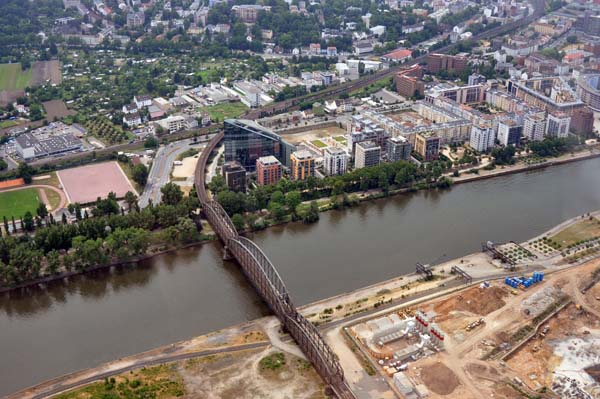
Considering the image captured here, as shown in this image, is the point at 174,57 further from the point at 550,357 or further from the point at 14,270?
the point at 550,357

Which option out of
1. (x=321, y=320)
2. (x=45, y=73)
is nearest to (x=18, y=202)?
(x=321, y=320)

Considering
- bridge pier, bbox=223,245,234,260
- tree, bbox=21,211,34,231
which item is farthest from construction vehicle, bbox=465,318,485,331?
tree, bbox=21,211,34,231

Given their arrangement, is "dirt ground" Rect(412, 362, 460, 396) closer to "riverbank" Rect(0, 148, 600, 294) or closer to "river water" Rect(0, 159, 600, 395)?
"river water" Rect(0, 159, 600, 395)

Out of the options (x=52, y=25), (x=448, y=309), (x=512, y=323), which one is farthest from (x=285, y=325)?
(x=52, y=25)

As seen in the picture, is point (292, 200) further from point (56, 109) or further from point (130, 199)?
point (56, 109)

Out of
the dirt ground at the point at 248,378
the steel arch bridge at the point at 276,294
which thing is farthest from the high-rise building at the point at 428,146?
the dirt ground at the point at 248,378
